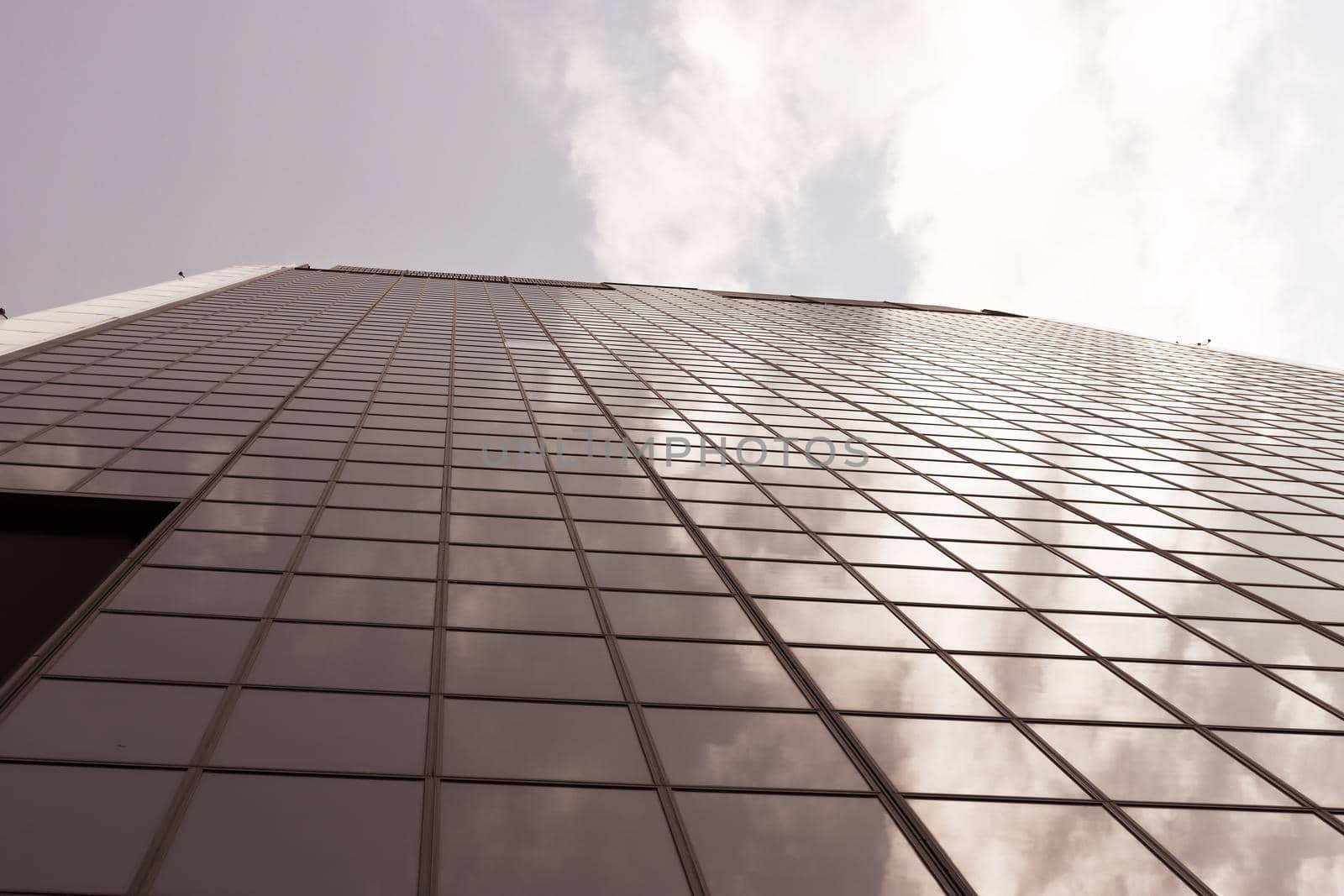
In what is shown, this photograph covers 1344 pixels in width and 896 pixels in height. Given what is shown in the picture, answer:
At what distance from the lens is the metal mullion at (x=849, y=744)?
8055 mm

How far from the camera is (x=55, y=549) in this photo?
1448cm

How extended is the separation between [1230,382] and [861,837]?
4512 cm

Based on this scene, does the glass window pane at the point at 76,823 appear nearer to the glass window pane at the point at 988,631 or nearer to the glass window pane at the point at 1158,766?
the glass window pane at the point at 1158,766

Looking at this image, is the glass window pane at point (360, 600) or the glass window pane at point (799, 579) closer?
the glass window pane at point (360, 600)

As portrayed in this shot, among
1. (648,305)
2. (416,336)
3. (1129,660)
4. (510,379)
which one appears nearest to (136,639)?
(1129,660)

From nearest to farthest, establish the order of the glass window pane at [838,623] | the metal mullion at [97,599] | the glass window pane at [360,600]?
the metal mullion at [97,599], the glass window pane at [360,600], the glass window pane at [838,623]

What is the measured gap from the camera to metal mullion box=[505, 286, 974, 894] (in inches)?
317

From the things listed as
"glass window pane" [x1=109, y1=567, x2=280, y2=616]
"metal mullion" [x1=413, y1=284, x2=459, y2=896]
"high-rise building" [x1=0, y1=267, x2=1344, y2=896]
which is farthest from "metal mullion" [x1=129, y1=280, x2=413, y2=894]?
"metal mullion" [x1=413, y1=284, x2=459, y2=896]

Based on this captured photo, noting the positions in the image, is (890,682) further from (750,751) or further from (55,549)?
(55,549)

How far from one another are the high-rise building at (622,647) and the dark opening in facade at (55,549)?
0.07 metres

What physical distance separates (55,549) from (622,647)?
10.4m

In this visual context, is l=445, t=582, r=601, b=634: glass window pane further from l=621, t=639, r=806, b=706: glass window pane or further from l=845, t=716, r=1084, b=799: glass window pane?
l=845, t=716, r=1084, b=799: glass window pane

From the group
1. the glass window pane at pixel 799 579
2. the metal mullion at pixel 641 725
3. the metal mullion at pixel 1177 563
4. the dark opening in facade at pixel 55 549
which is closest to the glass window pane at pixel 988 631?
the glass window pane at pixel 799 579

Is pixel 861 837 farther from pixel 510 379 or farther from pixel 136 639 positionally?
pixel 510 379
